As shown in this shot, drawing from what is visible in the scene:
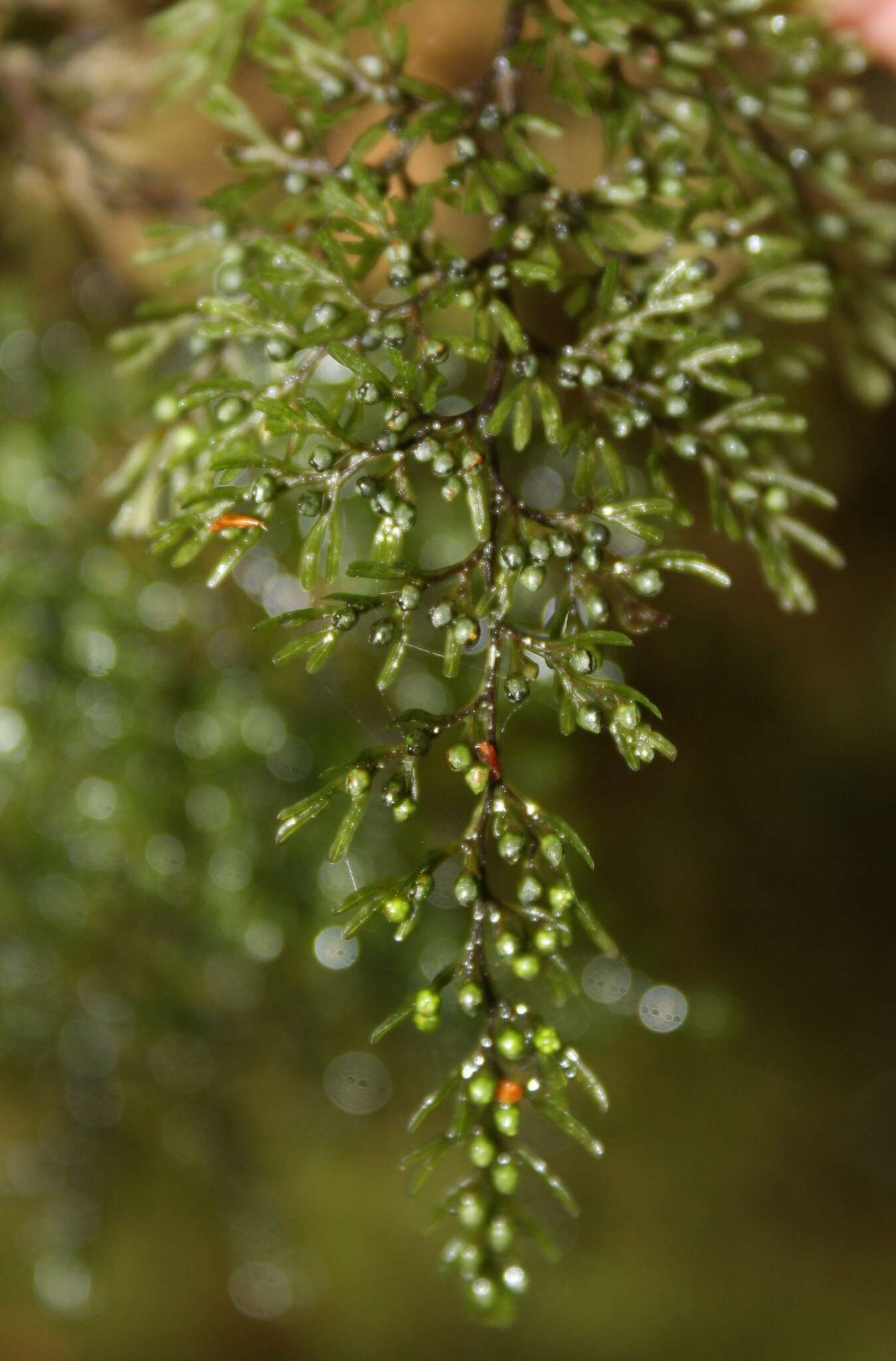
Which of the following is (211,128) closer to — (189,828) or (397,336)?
(397,336)

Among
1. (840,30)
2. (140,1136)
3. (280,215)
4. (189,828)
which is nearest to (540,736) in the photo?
(189,828)

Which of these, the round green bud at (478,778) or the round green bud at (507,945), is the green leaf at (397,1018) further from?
the round green bud at (478,778)

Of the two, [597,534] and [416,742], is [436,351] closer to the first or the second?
[597,534]

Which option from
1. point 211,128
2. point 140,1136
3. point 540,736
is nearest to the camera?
point 211,128

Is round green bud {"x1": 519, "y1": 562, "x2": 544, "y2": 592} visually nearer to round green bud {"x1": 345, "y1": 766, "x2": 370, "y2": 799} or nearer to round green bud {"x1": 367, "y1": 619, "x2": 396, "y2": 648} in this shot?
round green bud {"x1": 367, "y1": 619, "x2": 396, "y2": 648}

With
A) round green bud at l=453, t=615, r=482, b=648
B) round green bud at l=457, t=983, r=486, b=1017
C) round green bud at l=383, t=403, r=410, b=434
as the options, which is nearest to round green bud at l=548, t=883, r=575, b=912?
round green bud at l=457, t=983, r=486, b=1017

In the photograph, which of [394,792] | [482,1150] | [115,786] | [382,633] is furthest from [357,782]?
[115,786]
